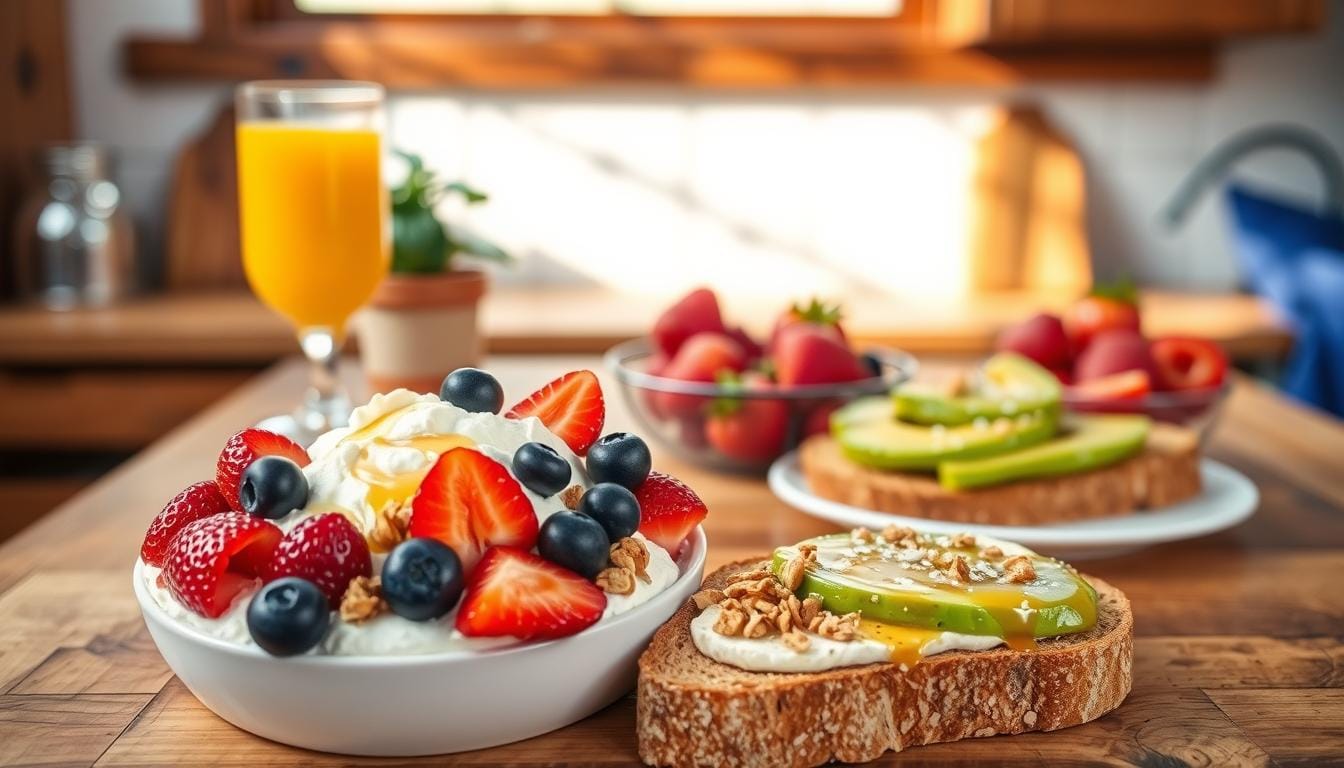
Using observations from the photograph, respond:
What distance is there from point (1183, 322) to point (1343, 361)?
12.0 inches

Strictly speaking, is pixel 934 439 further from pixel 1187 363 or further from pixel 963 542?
pixel 1187 363

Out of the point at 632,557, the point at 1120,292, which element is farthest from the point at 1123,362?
the point at 632,557

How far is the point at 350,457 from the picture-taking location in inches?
33.2

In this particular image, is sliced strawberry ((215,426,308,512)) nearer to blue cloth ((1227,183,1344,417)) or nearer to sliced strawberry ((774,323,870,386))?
sliced strawberry ((774,323,870,386))

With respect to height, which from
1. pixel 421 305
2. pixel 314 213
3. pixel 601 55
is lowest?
pixel 421 305

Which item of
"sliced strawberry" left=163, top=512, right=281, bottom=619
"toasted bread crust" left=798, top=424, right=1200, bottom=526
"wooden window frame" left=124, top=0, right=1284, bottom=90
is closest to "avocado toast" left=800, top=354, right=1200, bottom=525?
"toasted bread crust" left=798, top=424, right=1200, bottom=526

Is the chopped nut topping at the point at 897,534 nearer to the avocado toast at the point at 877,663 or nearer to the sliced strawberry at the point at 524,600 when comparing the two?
the avocado toast at the point at 877,663

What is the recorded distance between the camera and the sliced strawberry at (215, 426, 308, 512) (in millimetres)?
870

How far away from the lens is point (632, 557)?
2.71 ft

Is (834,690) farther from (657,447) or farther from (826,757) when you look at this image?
(657,447)

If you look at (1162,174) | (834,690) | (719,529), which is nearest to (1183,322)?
(1162,174)

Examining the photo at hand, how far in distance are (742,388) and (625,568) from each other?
1.88 feet

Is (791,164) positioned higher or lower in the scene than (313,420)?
higher

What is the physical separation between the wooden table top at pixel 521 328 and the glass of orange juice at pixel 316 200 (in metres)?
0.88
